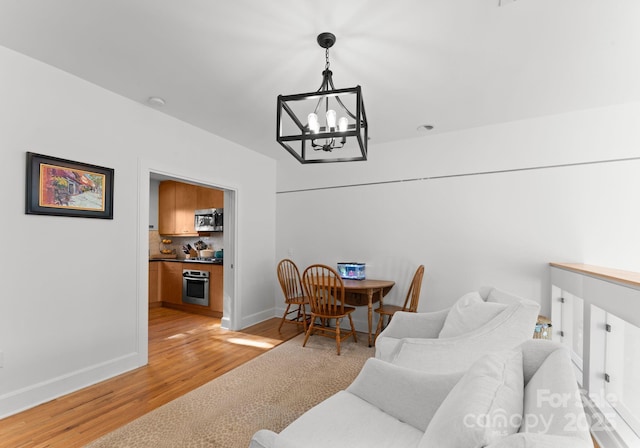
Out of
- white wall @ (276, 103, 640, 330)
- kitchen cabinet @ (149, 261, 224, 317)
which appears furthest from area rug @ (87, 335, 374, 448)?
kitchen cabinet @ (149, 261, 224, 317)

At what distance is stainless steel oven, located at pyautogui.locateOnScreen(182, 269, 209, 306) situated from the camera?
5188 millimetres

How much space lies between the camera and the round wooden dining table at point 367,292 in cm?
365

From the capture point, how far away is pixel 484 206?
149 inches

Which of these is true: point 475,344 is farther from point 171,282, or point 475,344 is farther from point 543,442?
point 171,282

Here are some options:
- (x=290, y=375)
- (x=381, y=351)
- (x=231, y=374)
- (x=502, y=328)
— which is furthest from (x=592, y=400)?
(x=231, y=374)

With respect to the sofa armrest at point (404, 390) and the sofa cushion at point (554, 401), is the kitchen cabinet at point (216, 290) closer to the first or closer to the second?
the sofa armrest at point (404, 390)

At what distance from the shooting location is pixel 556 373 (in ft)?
3.14

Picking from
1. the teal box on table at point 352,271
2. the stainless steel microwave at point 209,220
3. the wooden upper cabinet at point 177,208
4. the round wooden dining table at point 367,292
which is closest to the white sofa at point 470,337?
the round wooden dining table at point 367,292

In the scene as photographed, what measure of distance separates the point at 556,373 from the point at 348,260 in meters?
3.66

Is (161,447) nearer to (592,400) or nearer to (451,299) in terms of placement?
(592,400)

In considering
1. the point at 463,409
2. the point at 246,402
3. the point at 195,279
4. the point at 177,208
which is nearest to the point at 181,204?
the point at 177,208

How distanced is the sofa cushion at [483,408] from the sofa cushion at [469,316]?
2.52 feet

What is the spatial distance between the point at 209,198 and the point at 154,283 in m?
1.82

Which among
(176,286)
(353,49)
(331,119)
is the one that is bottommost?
(176,286)
